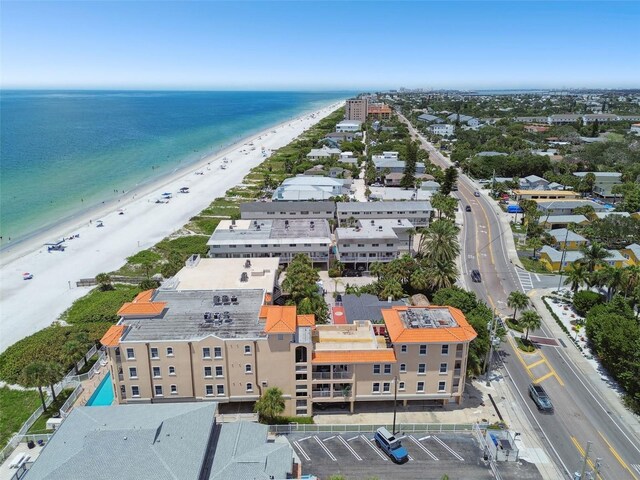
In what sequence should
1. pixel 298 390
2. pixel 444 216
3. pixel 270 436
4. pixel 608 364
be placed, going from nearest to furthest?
pixel 270 436
pixel 298 390
pixel 608 364
pixel 444 216

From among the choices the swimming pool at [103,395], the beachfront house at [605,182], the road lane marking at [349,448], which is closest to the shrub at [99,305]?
the swimming pool at [103,395]

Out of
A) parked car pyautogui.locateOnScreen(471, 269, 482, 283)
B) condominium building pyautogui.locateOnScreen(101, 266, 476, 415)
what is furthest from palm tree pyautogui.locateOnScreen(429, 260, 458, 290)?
condominium building pyautogui.locateOnScreen(101, 266, 476, 415)

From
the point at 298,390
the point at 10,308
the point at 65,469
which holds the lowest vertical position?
the point at 10,308

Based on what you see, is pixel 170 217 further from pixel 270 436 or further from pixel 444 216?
pixel 270 436

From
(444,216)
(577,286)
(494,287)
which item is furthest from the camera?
(444,216)

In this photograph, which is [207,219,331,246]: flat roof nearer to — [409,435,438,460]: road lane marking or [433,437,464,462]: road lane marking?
[409,435,438,460]: road lane marking

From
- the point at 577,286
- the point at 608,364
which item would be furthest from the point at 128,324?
the point at 577,286
